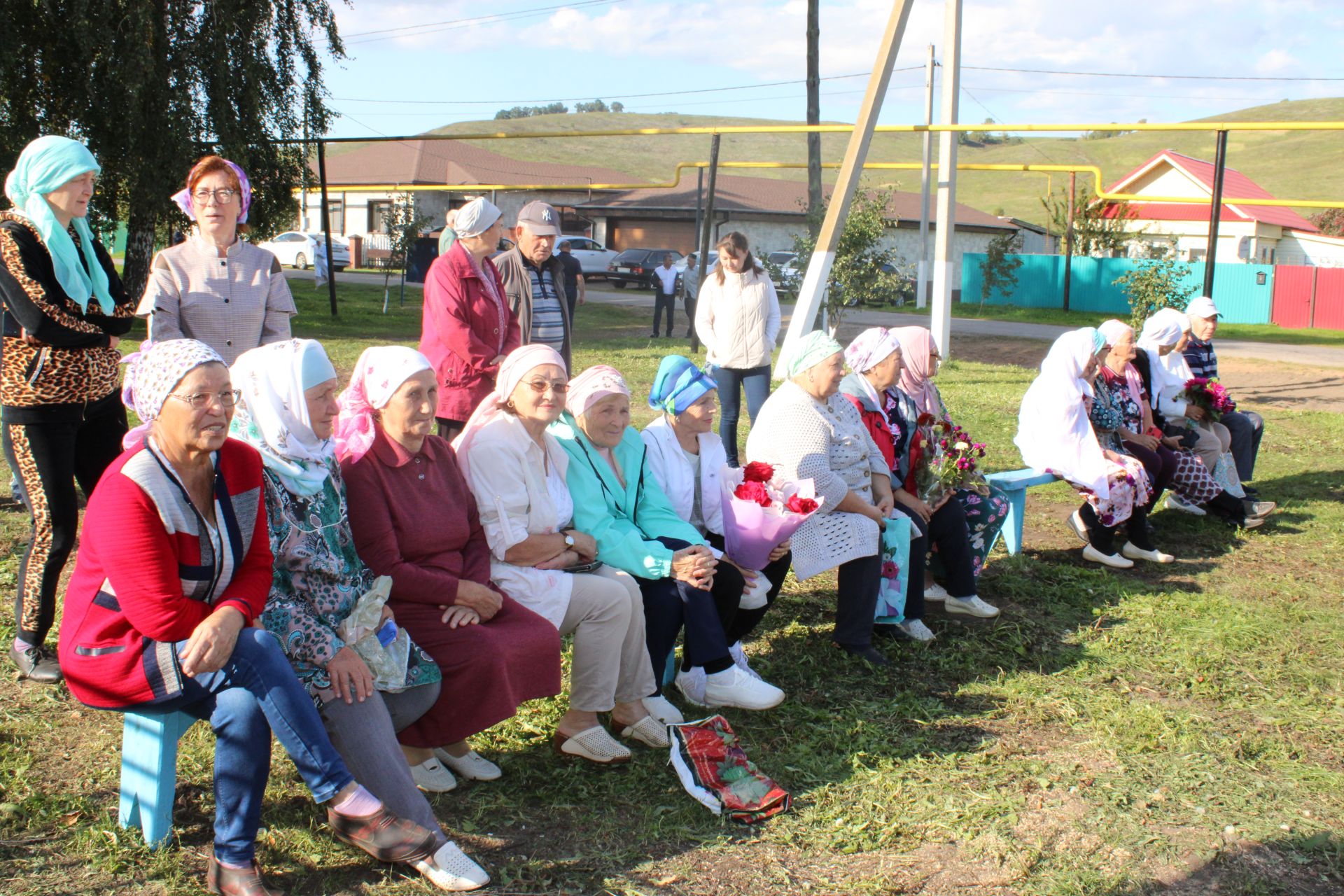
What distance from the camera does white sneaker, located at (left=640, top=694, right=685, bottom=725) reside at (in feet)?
12.9

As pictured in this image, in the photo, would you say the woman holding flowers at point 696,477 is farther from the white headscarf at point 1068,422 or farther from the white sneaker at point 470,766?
the white headscarf at point 1068,422

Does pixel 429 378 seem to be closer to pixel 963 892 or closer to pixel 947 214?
pixel 963 892

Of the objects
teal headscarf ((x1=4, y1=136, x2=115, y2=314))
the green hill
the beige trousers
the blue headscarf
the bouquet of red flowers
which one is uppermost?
the green hill

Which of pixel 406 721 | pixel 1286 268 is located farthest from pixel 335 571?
pixel 1286 268

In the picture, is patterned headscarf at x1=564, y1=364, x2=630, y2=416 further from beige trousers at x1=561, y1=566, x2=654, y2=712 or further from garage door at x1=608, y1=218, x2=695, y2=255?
garage door at x1=608, y1=218, x2=695, y2=255

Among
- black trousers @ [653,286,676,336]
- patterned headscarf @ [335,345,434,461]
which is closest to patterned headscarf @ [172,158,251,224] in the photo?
patterned headscarf @ [335,345,434,461]

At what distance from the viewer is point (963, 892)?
3.01 m

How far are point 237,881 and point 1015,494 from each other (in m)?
4.58

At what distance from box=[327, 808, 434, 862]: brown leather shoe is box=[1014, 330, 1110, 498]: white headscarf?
417 cm

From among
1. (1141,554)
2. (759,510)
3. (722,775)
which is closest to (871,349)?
(759,510)

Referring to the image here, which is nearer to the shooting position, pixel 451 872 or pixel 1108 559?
pixel 451 872

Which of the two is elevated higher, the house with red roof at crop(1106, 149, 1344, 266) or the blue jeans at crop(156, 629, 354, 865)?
the house with red roof at crop(1106, 149, 1344, 266)

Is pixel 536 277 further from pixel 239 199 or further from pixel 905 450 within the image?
pixel 905 450

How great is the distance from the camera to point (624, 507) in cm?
413
